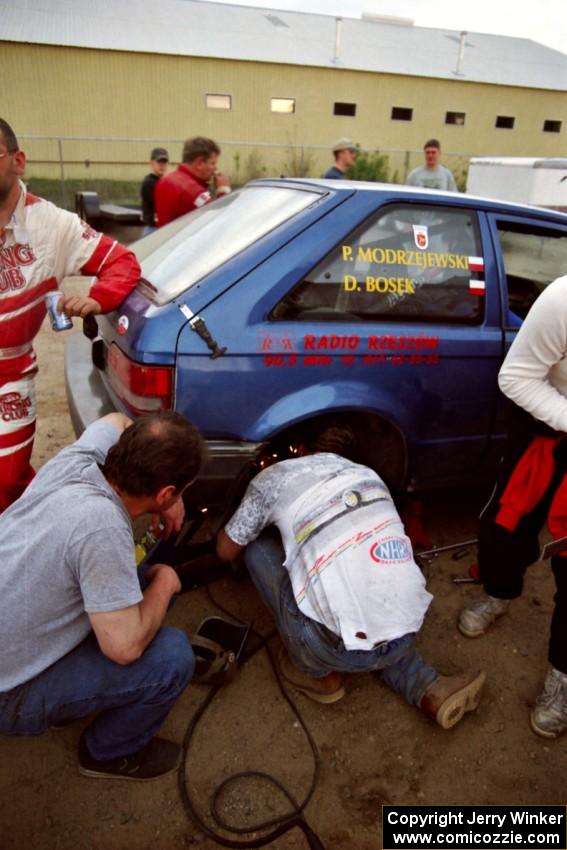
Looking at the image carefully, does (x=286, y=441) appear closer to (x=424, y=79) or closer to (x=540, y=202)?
(x=540, y=202)

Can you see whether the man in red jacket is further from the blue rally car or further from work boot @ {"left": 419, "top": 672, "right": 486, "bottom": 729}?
work boot @ {"left": 419, "top": 672, "right": 486, "bottom": 729}

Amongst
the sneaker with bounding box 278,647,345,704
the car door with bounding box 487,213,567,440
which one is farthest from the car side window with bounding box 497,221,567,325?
the sneaker with bounding box 278,647,345,704

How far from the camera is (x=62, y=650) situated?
172 cm

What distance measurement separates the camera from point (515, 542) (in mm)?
2480

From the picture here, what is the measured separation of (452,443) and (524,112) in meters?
29.0

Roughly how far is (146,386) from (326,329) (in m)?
0.78

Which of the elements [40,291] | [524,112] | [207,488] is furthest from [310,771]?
[524,112]

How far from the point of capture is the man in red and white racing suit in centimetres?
234

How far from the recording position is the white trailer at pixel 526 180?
8.09 metres

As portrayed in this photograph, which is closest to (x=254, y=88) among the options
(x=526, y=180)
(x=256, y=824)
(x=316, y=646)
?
(x=526, y=180)

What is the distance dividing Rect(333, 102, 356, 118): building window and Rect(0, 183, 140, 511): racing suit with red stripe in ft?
78.4

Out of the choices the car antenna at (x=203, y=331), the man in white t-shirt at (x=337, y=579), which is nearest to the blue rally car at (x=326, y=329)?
the car antenna at (x=203, y=331)

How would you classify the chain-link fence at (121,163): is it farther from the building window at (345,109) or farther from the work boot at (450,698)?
the work boot at (450,698)

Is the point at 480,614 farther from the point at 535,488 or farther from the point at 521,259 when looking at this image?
the point at 521,259
